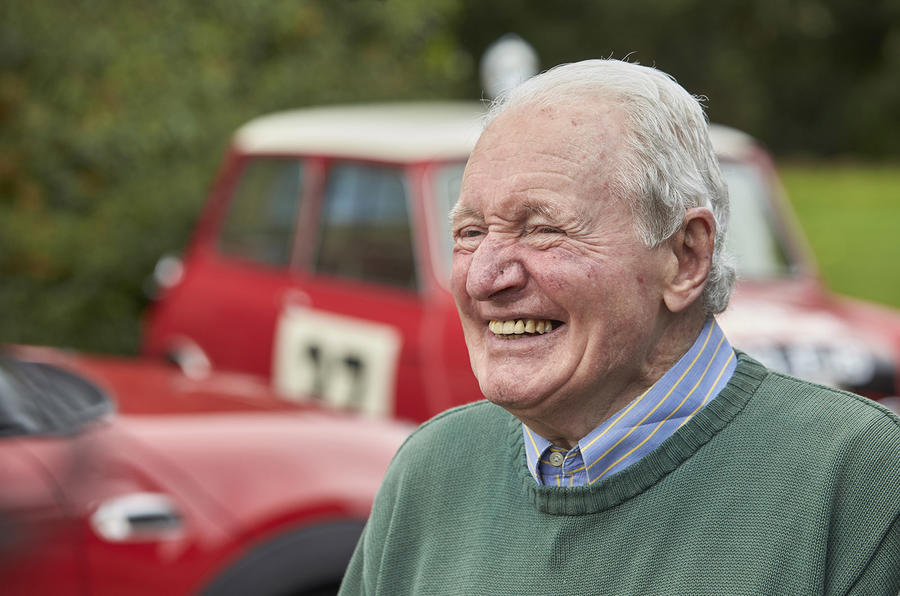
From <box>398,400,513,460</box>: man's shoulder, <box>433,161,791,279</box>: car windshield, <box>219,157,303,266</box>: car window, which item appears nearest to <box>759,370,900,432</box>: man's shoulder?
<box>398,400,513,460</box>: man's shoulder

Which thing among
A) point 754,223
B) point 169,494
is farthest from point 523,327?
point 754,223

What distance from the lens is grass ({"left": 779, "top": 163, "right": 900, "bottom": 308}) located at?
17406 mm

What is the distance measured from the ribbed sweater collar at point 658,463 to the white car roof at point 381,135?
357 cm

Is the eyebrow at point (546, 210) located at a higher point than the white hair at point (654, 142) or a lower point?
lower

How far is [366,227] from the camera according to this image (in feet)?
20.1

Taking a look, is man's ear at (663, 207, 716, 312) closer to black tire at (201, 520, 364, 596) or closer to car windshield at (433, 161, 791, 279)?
black tire at (201, 520, 364, 596)

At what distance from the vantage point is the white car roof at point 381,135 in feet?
19.2

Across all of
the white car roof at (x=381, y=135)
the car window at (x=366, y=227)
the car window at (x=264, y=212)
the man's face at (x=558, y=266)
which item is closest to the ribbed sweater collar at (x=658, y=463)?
the man's face at (x=558, y=266)

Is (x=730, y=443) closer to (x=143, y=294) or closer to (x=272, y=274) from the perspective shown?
(x=272, y=274)

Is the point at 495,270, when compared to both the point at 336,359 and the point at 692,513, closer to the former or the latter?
the point at 692,513

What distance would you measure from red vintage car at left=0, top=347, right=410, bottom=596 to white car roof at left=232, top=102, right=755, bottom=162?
6.44 ft

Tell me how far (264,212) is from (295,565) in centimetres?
360

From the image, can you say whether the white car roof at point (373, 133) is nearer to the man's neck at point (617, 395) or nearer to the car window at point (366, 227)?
the car window at point (366, 227)

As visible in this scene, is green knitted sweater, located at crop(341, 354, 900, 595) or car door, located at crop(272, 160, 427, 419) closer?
green knitted sweater, located at crop(341, 354, 900, 595)
